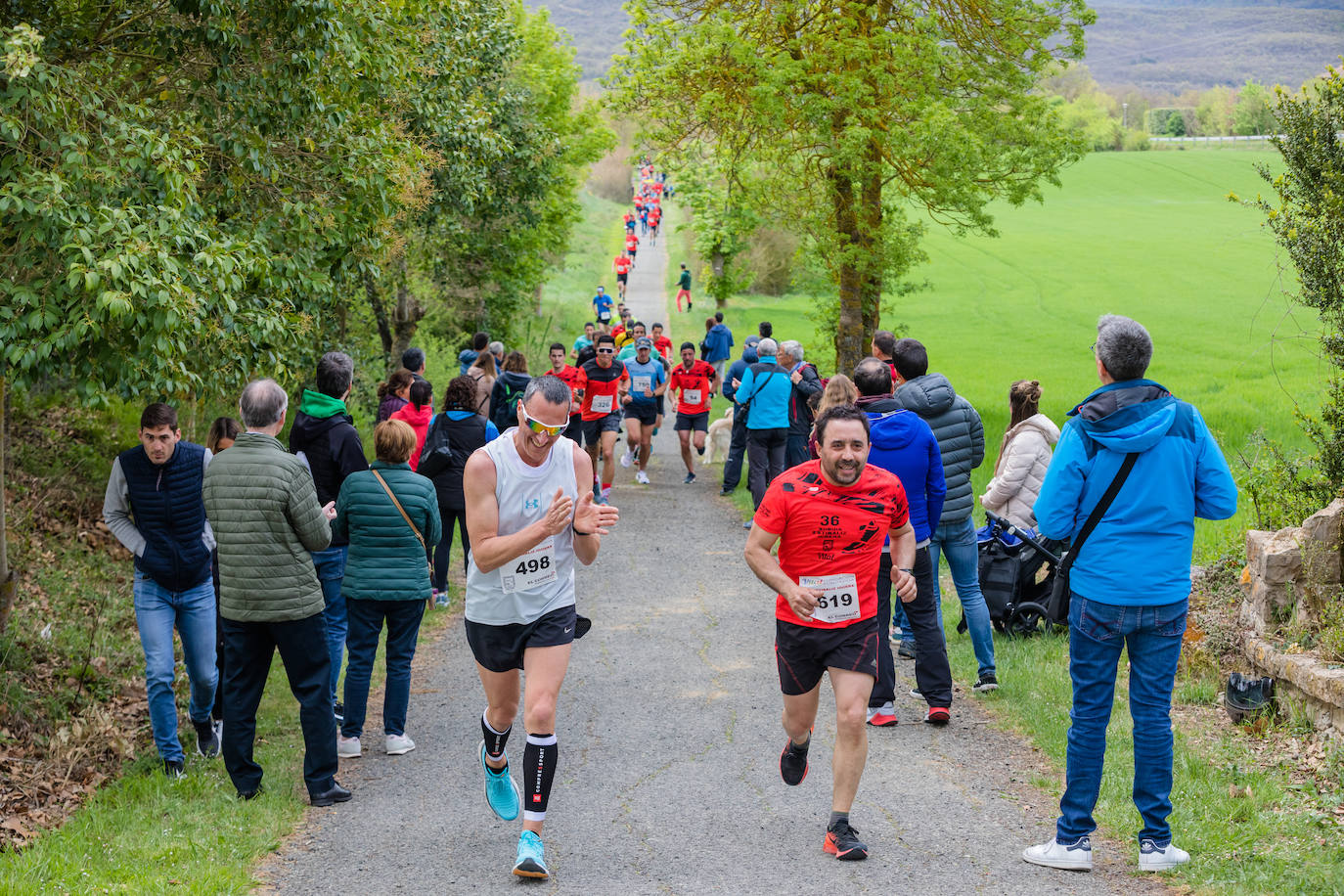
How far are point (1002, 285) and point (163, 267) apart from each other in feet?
189

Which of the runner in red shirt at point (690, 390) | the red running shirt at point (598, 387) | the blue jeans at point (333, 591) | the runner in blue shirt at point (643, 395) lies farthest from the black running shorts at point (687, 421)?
the blue jeans at point (333, 591)

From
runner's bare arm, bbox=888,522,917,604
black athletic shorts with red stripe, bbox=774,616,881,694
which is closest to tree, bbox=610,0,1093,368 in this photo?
runner's bare arm, bbox=888,522,917,604

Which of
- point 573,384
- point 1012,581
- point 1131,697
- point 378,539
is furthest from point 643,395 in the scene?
point 1131,697

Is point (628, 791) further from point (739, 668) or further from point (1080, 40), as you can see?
point (1080, 40)

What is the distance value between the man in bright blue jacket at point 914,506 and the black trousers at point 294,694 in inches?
119

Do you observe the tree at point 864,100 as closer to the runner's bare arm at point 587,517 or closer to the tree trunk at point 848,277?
the tree trunk at point 848,277

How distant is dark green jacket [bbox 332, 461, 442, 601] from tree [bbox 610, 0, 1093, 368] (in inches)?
434

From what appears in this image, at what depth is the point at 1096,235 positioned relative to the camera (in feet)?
246

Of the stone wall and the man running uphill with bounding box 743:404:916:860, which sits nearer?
the man running uphill with bounding box 743:404:916:860

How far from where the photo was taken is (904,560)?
5.98 meters

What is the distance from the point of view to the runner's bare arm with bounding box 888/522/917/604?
5868mm

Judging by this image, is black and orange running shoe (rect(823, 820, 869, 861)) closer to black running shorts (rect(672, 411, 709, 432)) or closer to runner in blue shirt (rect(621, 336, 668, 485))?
runner in blue shirt (rect(621, 336, 668, 485))

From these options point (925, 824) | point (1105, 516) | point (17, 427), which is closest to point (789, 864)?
point (925, 824)

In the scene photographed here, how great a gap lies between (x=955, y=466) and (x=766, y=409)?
5.97 meters
